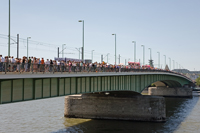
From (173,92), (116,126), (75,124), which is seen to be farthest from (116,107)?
(173,92)

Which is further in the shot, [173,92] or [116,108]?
[173,92]

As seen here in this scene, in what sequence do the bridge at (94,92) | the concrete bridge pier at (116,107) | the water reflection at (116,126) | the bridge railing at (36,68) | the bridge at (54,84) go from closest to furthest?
the bridge railing at (36,68), the bridge at (54,84), the bridge at (94,92), the water reflection at (116,126), the concrete bridge pier at (116,107)

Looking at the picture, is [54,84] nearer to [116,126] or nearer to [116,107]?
[116,126]

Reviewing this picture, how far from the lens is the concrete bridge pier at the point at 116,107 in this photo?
4306cm

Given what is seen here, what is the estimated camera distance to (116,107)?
43562mm

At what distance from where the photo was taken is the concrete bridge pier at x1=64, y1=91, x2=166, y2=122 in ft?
141

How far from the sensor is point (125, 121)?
42.3 meters

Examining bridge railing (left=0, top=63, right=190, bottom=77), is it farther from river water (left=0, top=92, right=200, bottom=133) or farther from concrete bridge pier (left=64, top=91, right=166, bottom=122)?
concrete bridge pier (left=64, top=91, right=166, bottom=122)

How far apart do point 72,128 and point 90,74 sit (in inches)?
349

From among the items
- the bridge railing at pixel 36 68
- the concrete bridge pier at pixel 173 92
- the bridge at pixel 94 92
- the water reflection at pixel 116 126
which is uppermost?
the bridge railing at pixel 36 68

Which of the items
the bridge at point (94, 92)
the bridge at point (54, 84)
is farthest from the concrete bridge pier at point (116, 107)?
the bridge at point (54, 84)

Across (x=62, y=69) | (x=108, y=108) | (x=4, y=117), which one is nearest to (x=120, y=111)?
(x=108, y=108)

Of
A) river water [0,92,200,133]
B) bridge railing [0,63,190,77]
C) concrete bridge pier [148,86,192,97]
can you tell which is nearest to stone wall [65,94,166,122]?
river water [0,92,200,133]

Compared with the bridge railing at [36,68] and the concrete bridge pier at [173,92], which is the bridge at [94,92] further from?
the concrete bridge pier at [173,92]
